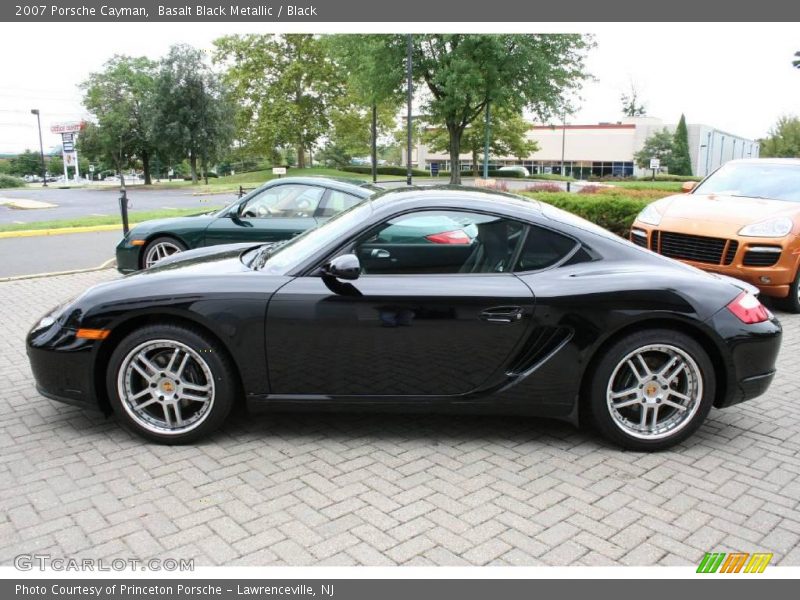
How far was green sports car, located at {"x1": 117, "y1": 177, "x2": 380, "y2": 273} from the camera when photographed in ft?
25.1

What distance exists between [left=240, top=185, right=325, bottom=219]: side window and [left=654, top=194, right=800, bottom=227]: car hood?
4.19 meters

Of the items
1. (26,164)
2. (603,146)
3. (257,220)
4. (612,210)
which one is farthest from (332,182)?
(26,164)

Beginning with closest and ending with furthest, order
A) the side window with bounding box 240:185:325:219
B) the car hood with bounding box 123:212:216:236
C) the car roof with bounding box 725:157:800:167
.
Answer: the side window with bounding box 240:185:325:219, the car hood with bounding box 123:212:216:236, the car roof with bounding box 725:157:800:167

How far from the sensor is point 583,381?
12.3 feet

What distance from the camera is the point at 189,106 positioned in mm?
44719

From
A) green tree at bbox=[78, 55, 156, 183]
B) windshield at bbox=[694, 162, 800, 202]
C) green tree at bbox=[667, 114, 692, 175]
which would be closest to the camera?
windshield at bbox=[694, 162, 800, 202]

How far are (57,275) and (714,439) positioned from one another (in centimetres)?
864

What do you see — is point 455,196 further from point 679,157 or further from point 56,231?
point 679,157

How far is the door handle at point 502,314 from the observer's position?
360cm

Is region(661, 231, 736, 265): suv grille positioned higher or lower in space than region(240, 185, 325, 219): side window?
lower

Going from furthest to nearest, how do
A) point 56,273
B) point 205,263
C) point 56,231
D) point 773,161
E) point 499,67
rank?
point 499,67 < point 56,231 < point 56,273 < point 773,161 < point 205,263

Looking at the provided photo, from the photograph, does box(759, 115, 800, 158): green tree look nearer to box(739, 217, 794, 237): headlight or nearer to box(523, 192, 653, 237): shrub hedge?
box(523, 192, 653, 237): shrub hedge

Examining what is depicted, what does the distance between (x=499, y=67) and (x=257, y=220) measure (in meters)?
22.9

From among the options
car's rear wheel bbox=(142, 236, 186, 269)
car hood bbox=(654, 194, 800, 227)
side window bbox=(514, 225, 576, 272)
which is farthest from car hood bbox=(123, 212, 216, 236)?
car hood bbox=(654, 194, 800, 227)
